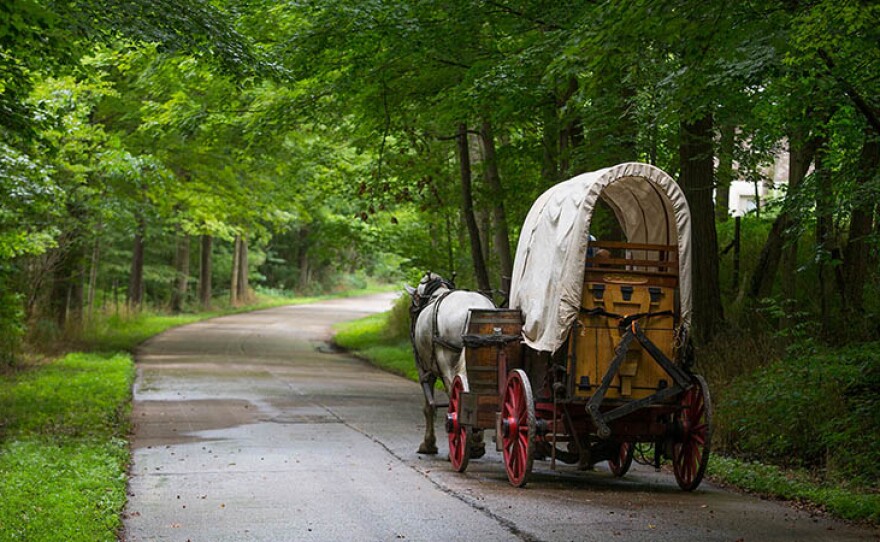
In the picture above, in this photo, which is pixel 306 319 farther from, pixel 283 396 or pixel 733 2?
pixel 733 2

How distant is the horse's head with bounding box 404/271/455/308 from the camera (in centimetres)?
1415

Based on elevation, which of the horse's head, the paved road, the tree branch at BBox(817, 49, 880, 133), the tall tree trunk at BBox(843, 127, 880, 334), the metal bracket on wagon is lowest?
Result: the paved road

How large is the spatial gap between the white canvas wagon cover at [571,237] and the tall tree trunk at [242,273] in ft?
152

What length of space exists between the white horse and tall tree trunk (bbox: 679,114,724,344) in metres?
4.94

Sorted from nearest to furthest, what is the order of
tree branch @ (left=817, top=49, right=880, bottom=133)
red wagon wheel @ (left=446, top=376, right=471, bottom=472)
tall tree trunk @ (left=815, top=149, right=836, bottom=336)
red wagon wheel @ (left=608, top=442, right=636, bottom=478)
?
tree branch @ (left=817, top=49, right=880, bottom=133) < red wagon wheel @ (left=446, top=376, right=471, bottom=472) < red wagon wheel @ (left=608, top=442, right=636, bottom=478) < tall tree trunk @ (left=815, top=149, right=836, bottom=336)

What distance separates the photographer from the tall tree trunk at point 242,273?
56.8 m

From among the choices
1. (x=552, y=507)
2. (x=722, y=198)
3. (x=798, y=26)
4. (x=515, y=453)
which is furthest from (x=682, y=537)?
(x=722, y=198)

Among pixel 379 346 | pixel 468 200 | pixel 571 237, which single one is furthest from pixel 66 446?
pixel 379 346

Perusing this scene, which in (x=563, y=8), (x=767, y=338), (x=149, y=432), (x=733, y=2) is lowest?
(x=149, y=432)

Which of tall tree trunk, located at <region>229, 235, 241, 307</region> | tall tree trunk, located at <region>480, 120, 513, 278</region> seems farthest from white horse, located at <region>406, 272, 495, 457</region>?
tall tree trunk, located at <region>229, 235, 241, 307</region>

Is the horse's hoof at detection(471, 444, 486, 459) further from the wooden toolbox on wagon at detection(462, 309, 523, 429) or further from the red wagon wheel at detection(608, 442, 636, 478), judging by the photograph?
the red wagon wheel at detection(608, 442, 636, 478)

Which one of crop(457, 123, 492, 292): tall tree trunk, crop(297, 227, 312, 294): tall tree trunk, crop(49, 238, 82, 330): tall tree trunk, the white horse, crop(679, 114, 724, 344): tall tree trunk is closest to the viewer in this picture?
the white horse

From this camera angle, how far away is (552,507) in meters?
9.30

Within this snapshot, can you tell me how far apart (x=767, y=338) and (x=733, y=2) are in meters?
7.22
